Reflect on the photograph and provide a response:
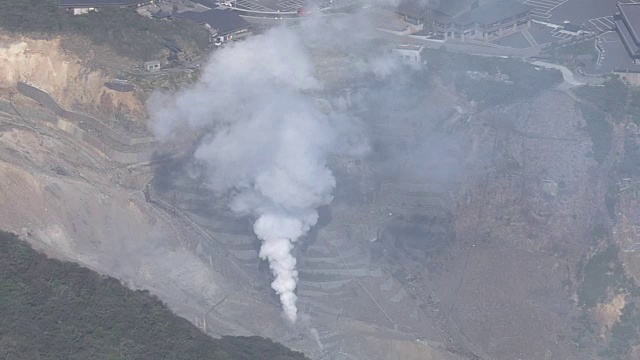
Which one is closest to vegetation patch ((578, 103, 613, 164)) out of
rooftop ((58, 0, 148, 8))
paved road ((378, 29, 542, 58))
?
paved road ((378, 29, 542, 58))

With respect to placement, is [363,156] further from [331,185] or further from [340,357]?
[340,357]

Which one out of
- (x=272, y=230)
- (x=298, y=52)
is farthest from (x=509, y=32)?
(x=272, y=230)

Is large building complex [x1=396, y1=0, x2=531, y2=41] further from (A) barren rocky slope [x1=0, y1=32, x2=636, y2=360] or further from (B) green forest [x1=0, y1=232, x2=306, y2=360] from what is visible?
(B) green forest [x1=0, y1=232, x2=306, y2=360]

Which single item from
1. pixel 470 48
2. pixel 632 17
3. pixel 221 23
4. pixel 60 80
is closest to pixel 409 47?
pixel 470 48

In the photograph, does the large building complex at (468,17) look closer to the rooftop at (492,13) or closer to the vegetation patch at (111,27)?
the rooftop at (492,13)

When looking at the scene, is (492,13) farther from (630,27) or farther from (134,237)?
(134,237)

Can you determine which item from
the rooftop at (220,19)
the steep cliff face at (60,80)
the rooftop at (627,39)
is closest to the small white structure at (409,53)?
the rooftop at (220,19)
